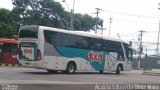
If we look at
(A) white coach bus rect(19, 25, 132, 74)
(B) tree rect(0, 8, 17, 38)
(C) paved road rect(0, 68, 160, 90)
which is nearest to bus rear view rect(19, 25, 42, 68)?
(A) white coach bus rect(19, 25, 132, 74)

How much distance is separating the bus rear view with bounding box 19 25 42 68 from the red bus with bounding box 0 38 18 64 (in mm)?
12780

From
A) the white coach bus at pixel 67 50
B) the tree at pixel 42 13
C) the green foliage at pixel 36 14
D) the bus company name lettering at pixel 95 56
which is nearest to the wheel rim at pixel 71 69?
the white coach bus at pixel 67 50

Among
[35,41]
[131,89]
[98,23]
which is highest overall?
[98,23]

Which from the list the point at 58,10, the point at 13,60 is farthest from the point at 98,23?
the point at 13,60

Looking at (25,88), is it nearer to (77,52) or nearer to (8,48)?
(77,52)

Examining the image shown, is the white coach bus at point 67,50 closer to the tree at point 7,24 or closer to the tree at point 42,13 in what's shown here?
the tree at point 7,24

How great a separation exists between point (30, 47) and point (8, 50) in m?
14.7

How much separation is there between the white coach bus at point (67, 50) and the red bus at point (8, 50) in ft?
35.4

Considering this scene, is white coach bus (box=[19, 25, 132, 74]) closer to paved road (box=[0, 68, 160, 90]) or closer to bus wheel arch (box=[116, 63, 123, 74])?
bus wheel arch (box=[116, 63, 123, 74])

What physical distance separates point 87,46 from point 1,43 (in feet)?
38.8

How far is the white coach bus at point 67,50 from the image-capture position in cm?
2577

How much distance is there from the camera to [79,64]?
29234 millimetres

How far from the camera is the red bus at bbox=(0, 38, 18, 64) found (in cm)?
3908

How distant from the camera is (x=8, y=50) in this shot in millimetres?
40094
